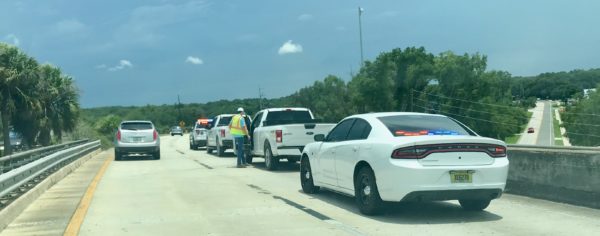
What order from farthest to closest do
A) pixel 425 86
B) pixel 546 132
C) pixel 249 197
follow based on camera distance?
pixel 546 132 < pixel 425 86 < pixel 249 197

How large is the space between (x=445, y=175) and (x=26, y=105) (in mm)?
21829

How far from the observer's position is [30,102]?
1012 inches

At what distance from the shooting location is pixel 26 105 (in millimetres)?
25500

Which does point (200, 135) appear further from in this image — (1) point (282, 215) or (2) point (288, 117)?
(1) point (282, 215)

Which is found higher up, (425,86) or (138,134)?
(425,86)

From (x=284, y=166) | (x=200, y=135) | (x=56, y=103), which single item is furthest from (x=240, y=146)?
(x=56, y=103)

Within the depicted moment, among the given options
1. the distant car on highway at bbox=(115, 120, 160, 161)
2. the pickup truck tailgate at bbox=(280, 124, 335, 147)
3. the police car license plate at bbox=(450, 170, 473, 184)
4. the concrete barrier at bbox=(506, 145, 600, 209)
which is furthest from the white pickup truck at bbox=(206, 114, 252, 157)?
the police car license plate at bbox=(450, 170, 473, 184)

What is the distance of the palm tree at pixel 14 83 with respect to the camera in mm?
24594

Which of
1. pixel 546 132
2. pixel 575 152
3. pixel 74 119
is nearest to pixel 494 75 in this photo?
pixel 546 132

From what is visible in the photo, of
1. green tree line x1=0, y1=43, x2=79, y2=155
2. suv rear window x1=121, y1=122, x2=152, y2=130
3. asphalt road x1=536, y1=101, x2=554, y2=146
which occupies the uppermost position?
green tree line x1=0, y1=43, x2=79, y2=155

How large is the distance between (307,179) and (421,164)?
3.88 meters

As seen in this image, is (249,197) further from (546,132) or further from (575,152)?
(546,132)

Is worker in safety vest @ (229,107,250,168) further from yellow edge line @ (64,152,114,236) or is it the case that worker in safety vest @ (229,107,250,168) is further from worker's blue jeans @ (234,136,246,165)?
yellow edge line @ (64,152,114,236)

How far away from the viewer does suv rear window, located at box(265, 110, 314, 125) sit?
18359mm
